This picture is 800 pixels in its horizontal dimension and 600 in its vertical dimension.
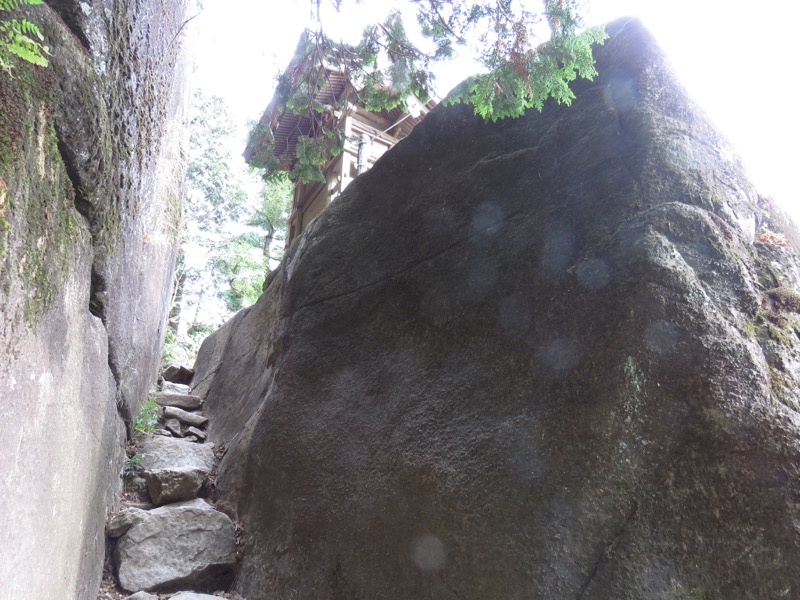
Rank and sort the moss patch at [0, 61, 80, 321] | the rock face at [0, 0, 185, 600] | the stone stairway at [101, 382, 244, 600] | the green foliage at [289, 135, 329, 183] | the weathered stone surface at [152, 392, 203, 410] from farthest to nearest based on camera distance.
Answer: the weathered stone surface at [152, 392, 203, 410] < the green foliage at [289, 135, 329, 183] < the stone stairway at [101, 382, 244, 600] < the rock face at [0, 0, 185, 600] < the moss patch at [0, 61, 80, 321]

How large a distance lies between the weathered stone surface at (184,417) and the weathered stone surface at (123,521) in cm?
294

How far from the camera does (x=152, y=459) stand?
5.45 m

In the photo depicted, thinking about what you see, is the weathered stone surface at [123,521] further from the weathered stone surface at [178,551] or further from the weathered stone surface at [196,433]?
the weathered stone surface at [196,433]

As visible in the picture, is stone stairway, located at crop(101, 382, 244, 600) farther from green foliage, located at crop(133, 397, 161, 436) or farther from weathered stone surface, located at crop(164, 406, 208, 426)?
weathered stone surface, located at crop(164, 406, 208, 426)

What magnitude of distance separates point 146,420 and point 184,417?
1482mm

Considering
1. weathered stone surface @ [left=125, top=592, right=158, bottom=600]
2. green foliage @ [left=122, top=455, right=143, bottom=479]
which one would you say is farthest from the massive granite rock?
green foliage @ [left=122, top=455, right=143, bottom=479]

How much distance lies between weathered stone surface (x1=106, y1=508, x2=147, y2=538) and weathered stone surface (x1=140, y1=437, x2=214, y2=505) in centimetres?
54

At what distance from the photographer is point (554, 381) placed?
2832mm

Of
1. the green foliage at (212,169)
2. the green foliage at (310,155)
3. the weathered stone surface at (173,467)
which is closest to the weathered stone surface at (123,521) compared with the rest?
the weathered stone surface at (173,467)

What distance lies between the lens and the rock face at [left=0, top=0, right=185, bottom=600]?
211 cm

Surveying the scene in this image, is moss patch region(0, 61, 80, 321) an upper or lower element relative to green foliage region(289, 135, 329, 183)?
lower

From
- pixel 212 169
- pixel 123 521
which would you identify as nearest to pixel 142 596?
pixel 123 521

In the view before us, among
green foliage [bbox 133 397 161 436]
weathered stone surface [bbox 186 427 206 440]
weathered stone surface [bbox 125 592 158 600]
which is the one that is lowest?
weathered stone surface [bbox 125 592 158 600]

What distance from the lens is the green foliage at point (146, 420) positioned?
562cm
